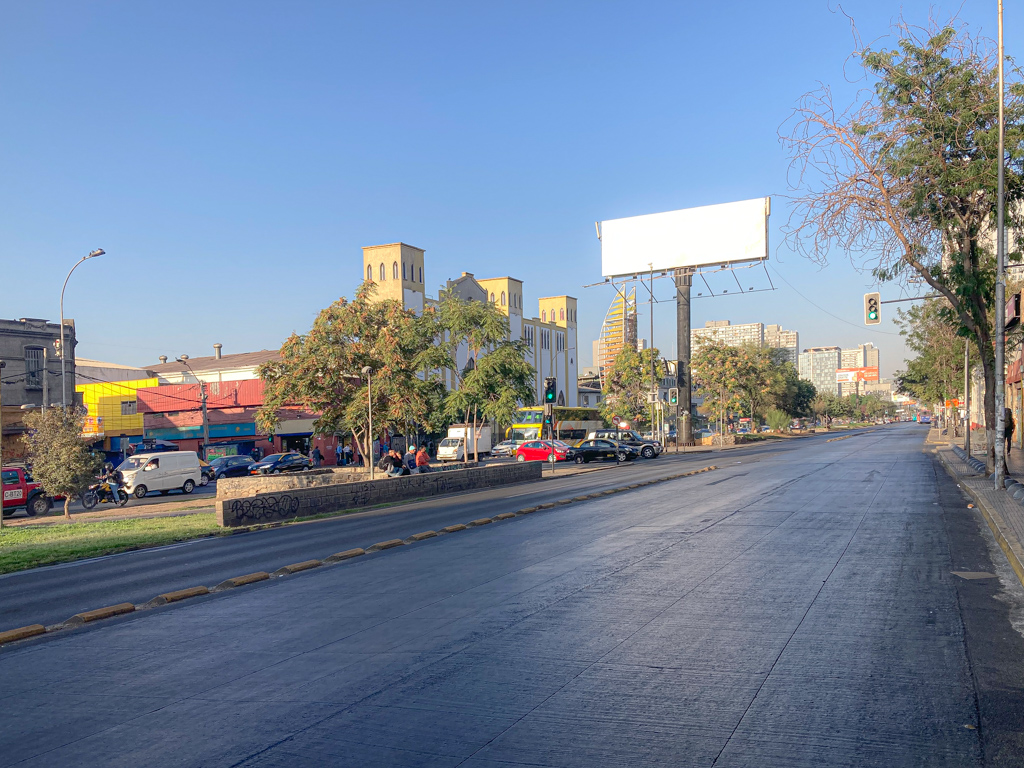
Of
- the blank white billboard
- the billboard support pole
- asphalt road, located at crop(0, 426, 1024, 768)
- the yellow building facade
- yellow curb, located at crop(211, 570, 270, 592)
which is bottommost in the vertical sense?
yellow curb, located at crop(211, 570, 270, 592)

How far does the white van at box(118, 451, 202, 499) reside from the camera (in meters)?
35.2

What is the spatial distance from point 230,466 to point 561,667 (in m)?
43.0

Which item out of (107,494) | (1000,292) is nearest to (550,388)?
(1000,292)

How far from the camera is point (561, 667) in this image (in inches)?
257

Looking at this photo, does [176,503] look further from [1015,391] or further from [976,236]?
[1015,391]

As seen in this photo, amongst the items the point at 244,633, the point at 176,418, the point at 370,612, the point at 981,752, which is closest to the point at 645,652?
the point at 981,752

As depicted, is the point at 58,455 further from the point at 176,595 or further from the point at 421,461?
the point at 176,595

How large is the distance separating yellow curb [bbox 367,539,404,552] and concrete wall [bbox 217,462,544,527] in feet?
21.4

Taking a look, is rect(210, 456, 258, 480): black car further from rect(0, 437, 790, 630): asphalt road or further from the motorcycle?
rect(0, 437, 790, 630): asphalt road

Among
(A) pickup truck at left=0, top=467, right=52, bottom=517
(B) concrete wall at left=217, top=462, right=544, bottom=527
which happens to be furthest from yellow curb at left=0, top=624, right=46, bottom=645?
(A) pickup truck at left=0, top=467, right=52, bottom=517

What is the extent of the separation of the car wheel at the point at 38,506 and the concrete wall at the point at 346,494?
8960mm

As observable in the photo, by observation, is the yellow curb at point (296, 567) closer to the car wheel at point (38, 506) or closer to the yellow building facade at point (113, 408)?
the car wheel at point (38, 506)

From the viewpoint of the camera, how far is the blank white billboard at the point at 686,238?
58.4 m

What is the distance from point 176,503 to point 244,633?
80.5 ft
